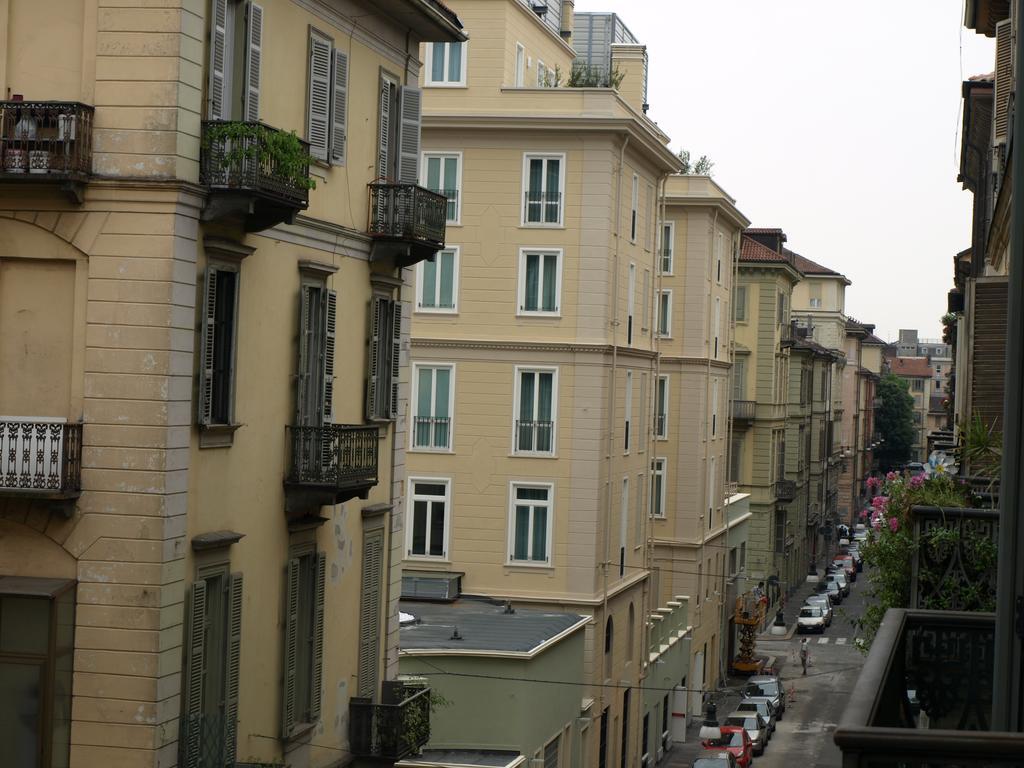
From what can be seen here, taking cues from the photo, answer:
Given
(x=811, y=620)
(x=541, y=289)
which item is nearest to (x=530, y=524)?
(x=541, y=289)

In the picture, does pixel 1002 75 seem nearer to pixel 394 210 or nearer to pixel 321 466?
pixel 394 210

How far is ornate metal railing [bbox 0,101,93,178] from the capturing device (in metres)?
16.2

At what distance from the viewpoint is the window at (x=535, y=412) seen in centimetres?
4006

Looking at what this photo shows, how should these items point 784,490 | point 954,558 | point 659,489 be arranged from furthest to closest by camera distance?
1. point 784,490
2. point 659,489
3. point 954,558

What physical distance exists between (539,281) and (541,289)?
0.22 m

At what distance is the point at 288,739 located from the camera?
792 inches

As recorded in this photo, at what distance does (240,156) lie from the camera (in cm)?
1702

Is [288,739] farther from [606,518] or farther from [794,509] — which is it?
[794,509]

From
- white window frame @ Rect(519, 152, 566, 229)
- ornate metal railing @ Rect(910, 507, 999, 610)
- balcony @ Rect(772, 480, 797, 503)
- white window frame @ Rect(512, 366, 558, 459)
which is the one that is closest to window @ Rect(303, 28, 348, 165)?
ornate metal railing @ Rect(910, 507, 999, 610)

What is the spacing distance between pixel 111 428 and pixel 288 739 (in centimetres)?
563

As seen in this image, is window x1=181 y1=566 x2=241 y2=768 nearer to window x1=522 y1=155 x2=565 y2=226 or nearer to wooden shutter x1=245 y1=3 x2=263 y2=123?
wooden shutter x1=245 y1=3 x2=263 y2=123

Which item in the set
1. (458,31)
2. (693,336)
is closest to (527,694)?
(458,31)

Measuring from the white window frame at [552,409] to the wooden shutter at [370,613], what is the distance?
15921mm

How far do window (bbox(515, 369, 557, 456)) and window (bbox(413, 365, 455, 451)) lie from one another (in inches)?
73.3
